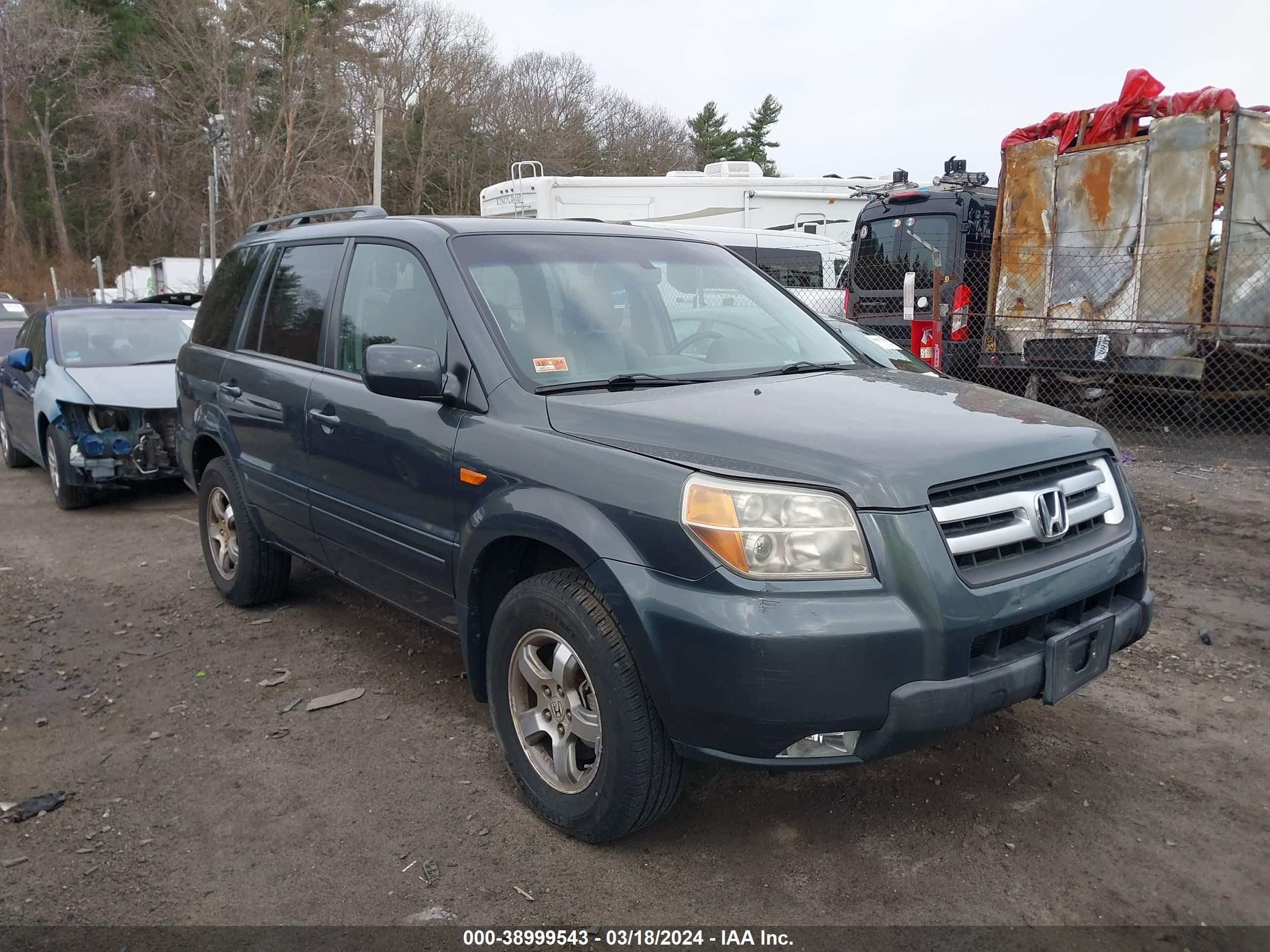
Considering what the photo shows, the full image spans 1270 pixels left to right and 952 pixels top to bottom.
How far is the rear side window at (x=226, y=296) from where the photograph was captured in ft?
16.5

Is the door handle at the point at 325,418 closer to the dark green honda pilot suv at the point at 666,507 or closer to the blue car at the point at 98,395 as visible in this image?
the dark green honda pilot suv at the point at 666,507

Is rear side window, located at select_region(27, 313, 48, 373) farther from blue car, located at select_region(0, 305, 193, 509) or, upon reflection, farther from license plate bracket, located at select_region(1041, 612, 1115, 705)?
license plate bracket, located at select_region(1041, 612, 1115, 705)

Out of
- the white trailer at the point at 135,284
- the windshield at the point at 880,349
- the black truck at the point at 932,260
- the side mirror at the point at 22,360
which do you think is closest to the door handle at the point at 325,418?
the windshield at the point at 880,349

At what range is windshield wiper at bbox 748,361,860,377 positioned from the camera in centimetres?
354

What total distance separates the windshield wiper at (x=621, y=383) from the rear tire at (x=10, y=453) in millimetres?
8635

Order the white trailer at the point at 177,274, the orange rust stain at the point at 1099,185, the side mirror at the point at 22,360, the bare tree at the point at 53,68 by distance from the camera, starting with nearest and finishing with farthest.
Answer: the side mirror at the point at 22,360
the orange rust stain at the point at 1099,185
the white trailer at the point at 177,274
the bare tree at the point at 53,68

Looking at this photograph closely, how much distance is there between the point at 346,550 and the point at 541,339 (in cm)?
133

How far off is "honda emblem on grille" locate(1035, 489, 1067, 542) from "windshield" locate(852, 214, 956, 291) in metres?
9.37

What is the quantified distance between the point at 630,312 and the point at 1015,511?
63.5 inches

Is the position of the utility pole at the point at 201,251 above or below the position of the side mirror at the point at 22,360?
above

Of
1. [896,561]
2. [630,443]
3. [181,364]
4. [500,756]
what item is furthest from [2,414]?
[896,561]

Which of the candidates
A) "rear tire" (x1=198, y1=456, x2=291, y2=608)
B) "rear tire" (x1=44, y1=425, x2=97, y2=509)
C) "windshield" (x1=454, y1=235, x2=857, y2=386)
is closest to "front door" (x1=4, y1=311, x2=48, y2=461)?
"rear tire" (x1=44, y1=425, x2=97, y2=509)

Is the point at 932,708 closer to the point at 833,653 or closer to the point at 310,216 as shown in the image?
the point at 833,653

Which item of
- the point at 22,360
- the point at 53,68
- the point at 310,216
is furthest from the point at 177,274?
the point at 310,216
